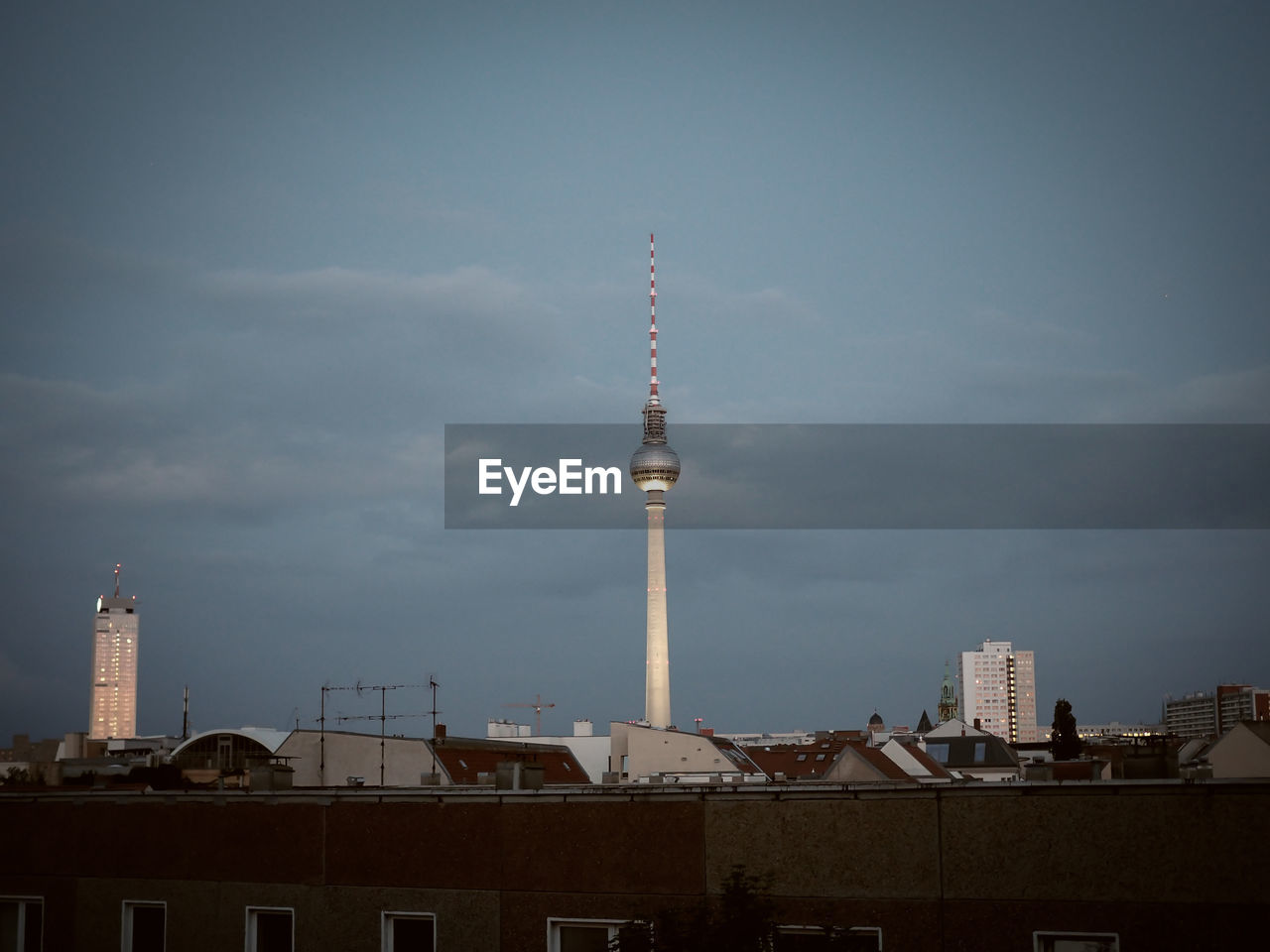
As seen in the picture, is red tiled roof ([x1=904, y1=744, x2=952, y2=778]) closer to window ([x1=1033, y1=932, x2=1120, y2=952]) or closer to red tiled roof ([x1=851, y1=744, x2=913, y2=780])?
red tiled roof ([x1=851, y1=744, x2=913, y2=780])

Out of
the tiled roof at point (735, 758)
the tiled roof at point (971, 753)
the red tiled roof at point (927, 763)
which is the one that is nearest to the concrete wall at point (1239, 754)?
the red tiled roof at point (927, 763)

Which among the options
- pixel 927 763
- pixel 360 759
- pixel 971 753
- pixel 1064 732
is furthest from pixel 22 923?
pixel 1064 732

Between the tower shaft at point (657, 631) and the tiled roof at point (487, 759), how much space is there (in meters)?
94.6

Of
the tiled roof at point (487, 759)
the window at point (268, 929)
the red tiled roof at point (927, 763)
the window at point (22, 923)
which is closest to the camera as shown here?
the window at point (268, 929)

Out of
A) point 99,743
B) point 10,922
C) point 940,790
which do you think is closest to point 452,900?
point 940,790

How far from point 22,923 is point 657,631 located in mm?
161068

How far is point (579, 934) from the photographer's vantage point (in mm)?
18469

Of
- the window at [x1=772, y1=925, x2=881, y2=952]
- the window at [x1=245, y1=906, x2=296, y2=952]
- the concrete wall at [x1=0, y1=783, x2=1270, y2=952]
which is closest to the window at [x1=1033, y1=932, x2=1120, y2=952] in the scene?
the concrete wall at [x1=0, y1=783, x2=1270, y2=952]

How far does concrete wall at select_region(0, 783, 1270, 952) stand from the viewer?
1561 centimetres

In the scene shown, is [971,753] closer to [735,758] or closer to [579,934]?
[735,758]

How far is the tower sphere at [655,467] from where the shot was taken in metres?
188

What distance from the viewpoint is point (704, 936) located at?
15617mm

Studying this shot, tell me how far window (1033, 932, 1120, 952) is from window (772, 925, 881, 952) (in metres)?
1.88

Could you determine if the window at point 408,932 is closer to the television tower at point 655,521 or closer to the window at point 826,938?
the window at point 826,938
